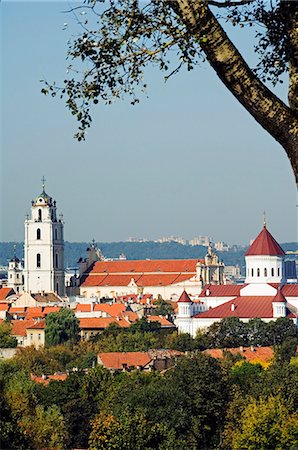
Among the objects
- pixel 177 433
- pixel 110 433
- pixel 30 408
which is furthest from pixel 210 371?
pixel 110 433

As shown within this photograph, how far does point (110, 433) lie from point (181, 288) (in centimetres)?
8218

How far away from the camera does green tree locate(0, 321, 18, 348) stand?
6450 centimetres

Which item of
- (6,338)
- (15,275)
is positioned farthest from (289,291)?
(15,275)

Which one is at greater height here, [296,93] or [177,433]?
[296,93]

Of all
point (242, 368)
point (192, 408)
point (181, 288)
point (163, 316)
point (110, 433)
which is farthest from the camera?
point (181, 288)

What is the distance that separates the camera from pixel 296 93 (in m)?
6.18

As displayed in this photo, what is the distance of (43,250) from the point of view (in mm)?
105688

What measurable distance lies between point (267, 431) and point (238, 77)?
18712mm

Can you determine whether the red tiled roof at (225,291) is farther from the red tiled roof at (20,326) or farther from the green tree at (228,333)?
the green tree at (228,333)

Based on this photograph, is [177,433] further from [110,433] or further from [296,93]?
[296,93]

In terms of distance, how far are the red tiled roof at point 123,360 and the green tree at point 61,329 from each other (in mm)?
17221

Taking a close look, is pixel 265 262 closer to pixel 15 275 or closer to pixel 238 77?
pixel 15 275

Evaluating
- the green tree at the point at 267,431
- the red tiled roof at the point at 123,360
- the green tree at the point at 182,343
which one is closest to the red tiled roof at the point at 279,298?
the green tree at the point at 182,343

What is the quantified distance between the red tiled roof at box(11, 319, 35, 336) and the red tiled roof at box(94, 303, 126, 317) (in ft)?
21.3
